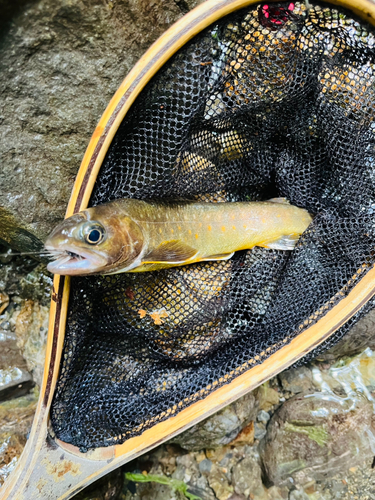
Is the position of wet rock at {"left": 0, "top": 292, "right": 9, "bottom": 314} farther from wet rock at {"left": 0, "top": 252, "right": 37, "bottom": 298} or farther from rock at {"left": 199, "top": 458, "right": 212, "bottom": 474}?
rock at {"left": 199, "top": 458, "right": 212, "bottom": 474}

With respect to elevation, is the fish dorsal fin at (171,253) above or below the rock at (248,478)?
above

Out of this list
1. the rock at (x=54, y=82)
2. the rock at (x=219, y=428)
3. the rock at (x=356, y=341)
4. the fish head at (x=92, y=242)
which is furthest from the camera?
the rock at (x=356, y=341)

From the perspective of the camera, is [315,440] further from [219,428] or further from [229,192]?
[229,192]

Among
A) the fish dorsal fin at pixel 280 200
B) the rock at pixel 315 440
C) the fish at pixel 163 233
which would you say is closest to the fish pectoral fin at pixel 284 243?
the fish at pixel 163 233

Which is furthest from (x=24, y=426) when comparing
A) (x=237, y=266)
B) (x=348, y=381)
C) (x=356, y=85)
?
(x=356, y=85)

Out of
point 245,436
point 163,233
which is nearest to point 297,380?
point 245,436

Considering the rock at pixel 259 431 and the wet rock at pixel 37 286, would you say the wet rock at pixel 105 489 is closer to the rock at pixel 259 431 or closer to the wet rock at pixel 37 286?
the rock at pixel 259 431

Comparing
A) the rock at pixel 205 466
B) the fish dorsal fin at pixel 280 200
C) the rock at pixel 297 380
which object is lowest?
the rock at pixel 205 466
